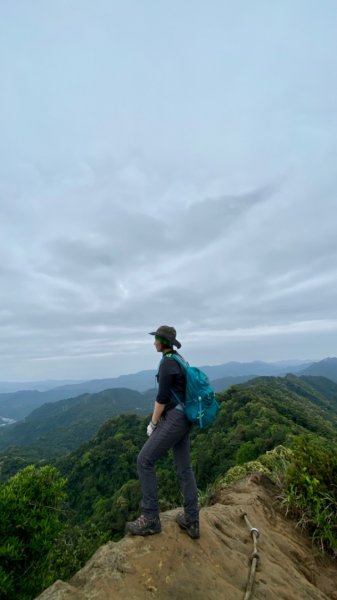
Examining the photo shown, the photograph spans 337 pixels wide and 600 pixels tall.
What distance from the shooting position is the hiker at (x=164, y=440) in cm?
490

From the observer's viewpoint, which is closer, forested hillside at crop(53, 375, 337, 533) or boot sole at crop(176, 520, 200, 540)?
boot sole at crop(176, 520, 200, 540)

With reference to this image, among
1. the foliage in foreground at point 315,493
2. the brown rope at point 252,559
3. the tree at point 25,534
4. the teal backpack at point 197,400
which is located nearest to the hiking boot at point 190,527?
the brown rope at point 252,559

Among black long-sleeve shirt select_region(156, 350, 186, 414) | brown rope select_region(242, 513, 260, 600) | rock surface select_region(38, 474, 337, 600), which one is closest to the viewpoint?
rock surface select_region(38, 474, 337, 600)

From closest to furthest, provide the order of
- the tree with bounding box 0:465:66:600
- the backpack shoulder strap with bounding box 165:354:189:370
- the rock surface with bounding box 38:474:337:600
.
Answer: the rock surface with bounding box 38:474:337:600 < the backpack shoulder strap with bounding box 165:354:189:370 < the tree with bounding box 0:465:66:600

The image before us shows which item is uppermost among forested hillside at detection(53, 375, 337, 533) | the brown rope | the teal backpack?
the teal backpack

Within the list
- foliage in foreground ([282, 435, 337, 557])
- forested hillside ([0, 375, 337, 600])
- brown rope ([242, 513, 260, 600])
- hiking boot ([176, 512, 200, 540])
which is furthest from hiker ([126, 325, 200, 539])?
foliage in foreground ([282, 435, 337, 557])

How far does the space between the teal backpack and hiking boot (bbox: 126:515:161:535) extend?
1.49 meters

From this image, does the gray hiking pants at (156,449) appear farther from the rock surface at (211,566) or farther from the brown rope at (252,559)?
the brown rope at (252,559)

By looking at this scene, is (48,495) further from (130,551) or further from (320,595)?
(320,595)

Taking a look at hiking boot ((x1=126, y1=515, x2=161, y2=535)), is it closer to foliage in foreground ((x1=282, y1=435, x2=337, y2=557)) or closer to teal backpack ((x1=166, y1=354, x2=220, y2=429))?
teal backpack ((x1=166, y1=354, x2=220, y2=429))

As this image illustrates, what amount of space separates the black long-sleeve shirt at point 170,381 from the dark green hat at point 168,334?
0.81 ft

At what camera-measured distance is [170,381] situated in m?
4.90

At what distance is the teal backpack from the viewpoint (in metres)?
4.92

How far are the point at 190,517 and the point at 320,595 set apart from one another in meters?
2.48
